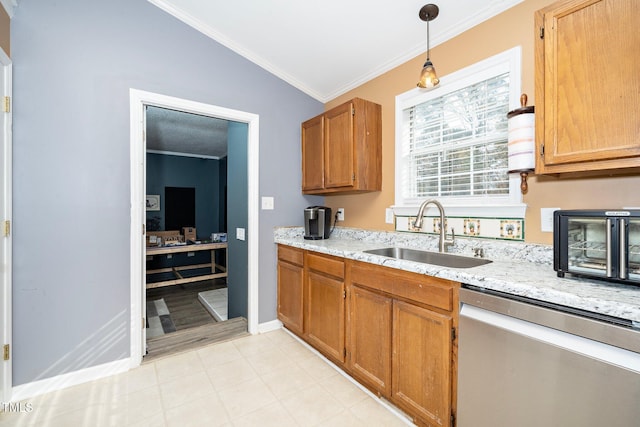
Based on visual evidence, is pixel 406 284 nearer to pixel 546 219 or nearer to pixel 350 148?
pixel 546 219

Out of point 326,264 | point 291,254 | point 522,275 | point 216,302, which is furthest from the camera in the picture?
point 216,302

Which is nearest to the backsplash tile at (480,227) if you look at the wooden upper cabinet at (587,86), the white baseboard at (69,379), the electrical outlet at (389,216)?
the electrical outlet at (389,216)

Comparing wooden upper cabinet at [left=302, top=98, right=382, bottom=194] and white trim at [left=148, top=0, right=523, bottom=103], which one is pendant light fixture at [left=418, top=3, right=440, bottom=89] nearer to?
white trim at [left=148, top=0, right=523, bottom=103]

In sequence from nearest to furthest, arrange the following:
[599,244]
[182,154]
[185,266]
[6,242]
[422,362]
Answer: [599,244] < [422,362] < [6,242] < [185,266] < [182,154]

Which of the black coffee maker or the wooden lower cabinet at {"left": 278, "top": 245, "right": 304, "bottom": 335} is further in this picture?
the black coffee maker

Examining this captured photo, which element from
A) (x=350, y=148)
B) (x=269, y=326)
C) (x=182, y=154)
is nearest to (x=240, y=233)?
(x=269, y=326)

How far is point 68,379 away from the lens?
200 cm

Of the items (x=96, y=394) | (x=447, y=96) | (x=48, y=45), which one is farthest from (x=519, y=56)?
(x=96, y=394)

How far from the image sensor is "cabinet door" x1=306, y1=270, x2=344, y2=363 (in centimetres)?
210

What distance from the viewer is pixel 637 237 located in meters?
1.10

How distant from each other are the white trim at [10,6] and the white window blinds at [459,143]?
276cm

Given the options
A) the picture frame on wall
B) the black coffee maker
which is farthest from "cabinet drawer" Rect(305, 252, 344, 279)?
the picture frame on wall

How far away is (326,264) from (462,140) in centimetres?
136

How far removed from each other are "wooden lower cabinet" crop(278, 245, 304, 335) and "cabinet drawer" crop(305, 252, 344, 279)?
0.49 feet
